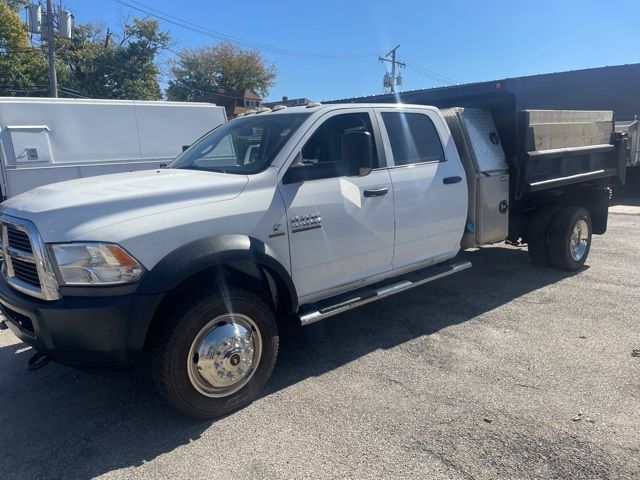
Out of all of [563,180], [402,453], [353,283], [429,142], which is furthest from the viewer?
[563,180]

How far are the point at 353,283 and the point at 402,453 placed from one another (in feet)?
5.26

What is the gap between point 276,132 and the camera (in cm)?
405

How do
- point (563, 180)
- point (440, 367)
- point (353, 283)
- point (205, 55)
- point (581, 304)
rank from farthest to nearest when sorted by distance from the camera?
point (205, 55)
point (563, 180)
point (581, 304)
point (353, 283)
point (440, 367)

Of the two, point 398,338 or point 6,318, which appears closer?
point 6,318

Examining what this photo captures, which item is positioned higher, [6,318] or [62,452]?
[6,318]

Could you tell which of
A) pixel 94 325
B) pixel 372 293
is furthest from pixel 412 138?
pixel 94 325

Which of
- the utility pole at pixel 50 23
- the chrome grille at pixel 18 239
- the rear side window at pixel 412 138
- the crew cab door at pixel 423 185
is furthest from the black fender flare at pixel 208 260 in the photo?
the utility pole at pixel 50 23

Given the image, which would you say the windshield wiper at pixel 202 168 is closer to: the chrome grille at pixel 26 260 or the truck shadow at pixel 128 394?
the chrome grille at pixel 26 260

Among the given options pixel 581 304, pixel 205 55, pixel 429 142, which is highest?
pixel 205 55

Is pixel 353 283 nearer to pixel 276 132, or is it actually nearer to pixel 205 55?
pixel 276 132

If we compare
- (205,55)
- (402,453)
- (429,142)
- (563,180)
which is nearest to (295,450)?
(402,453)

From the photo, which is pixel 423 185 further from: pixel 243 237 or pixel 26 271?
pixel 26 271

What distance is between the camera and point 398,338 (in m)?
4.61

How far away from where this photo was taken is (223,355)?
3.30 meters
